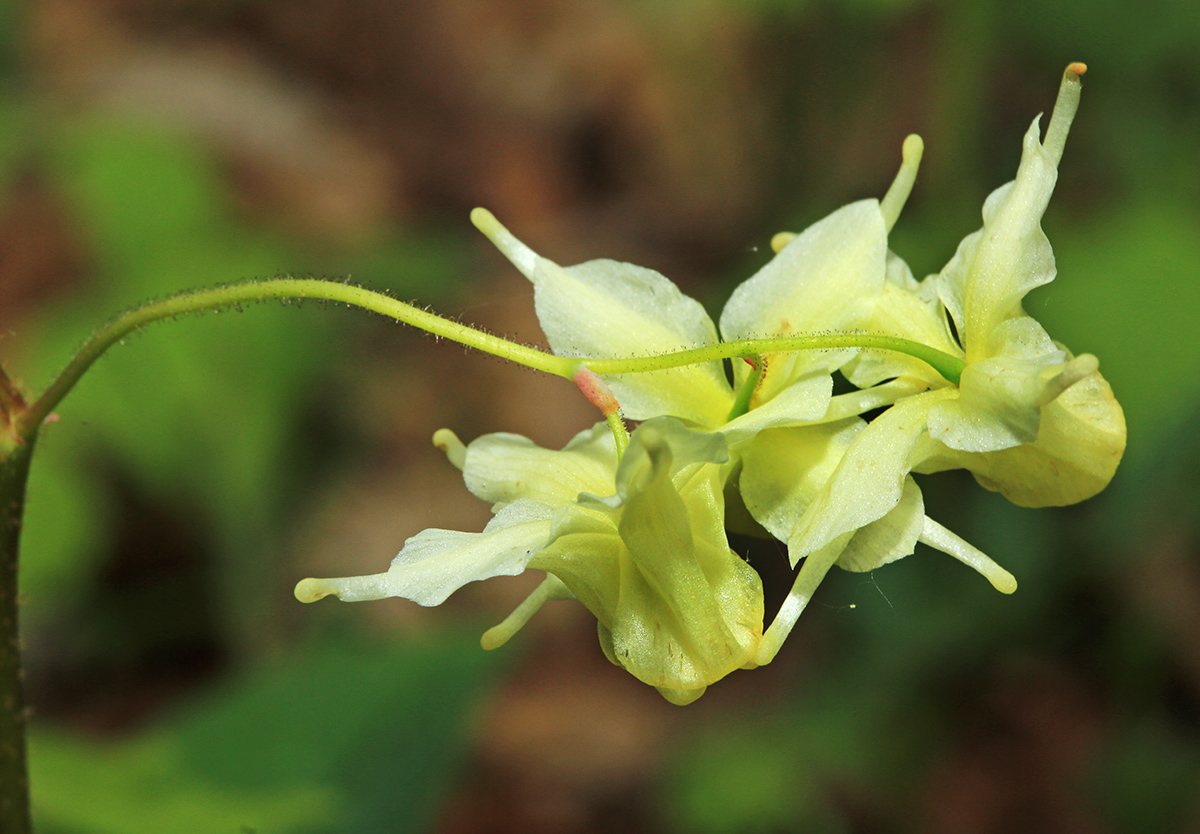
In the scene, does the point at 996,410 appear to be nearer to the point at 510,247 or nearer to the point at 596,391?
the point at 596,391

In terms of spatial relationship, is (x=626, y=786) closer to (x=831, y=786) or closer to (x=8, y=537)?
(x=831, y=786)

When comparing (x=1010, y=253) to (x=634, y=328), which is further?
(x=634, y=328)

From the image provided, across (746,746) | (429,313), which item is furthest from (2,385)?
(746,746)

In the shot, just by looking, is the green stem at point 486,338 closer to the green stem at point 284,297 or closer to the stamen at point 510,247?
the green stem at point 284,297

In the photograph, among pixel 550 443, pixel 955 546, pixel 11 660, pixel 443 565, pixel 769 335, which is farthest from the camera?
pixel 550 443

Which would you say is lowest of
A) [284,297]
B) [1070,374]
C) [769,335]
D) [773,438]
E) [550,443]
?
[1070,374]

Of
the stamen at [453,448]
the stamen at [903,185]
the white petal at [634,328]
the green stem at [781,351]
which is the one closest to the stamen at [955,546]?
the green stem at [781,351]

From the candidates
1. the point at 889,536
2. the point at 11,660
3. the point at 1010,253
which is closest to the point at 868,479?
the point at 889,536
